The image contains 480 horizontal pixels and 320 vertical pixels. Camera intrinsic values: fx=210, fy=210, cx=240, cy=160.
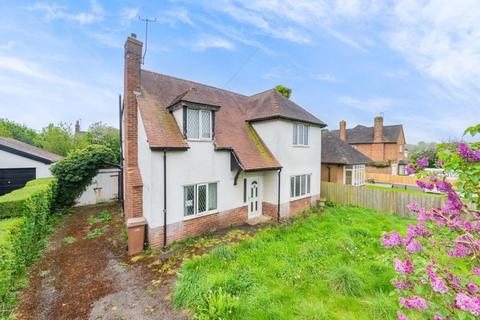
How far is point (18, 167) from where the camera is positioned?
14.9 m

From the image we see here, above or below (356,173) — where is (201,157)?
above

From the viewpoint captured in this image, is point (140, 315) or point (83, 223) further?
point (83, 223)

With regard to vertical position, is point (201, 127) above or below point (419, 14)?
below

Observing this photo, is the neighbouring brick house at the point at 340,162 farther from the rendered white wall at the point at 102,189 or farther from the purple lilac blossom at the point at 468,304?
the rendered white wall at the point at 102,189

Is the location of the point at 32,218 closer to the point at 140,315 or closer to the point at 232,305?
the point at 140,315

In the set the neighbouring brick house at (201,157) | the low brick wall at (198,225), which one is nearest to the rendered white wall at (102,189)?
the neighbouring brick house at (201,157)

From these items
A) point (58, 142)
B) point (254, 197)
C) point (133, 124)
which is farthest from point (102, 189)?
point (58, 142)

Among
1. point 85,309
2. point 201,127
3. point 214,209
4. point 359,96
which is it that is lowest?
point 85,309

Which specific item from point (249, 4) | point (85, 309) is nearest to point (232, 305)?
point (85, 309)

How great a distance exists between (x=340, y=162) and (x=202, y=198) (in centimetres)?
1249

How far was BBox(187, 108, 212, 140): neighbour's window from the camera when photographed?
9931mm

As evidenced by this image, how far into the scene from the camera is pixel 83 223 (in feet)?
41.1

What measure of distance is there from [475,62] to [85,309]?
14.1 meters

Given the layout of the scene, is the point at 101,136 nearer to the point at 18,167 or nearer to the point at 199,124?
the point at 18,167
